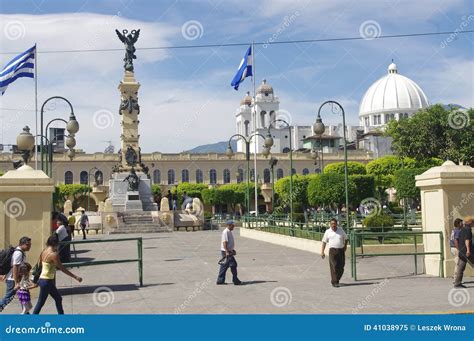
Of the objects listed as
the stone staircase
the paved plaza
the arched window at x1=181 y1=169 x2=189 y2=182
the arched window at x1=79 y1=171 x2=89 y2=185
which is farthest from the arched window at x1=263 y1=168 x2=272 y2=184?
the paved plaza

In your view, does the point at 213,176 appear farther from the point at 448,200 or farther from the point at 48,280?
the point at 48,280

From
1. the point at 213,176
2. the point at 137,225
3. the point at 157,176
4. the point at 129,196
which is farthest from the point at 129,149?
the point at 213,176

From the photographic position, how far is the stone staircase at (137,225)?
42.9 m

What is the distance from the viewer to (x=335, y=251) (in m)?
13.6

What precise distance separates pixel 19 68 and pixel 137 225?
52.5ft

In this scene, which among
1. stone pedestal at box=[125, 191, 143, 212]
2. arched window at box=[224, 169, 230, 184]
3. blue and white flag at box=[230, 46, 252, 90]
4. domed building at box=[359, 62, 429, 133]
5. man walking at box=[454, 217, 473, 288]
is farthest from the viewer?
domed building at box=[359, 62, 429, 133]

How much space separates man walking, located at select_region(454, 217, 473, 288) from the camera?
41.6 feet

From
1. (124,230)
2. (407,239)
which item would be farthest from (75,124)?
(124,230)

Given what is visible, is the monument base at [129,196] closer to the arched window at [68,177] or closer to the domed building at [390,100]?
the arched window at [68,177]

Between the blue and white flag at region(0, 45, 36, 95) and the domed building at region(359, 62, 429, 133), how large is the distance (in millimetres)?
104593

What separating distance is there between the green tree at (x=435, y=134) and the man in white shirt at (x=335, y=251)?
38.0 m

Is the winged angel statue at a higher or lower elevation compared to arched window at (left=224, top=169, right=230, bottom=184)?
higher

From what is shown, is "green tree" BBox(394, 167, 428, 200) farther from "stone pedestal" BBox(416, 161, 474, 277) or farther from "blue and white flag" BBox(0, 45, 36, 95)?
"stone pedestal" BBox(416, 161, 474, 277)

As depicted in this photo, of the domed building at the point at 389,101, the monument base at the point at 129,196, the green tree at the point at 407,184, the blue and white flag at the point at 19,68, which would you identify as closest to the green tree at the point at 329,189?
the green tree at the point at 407,184
